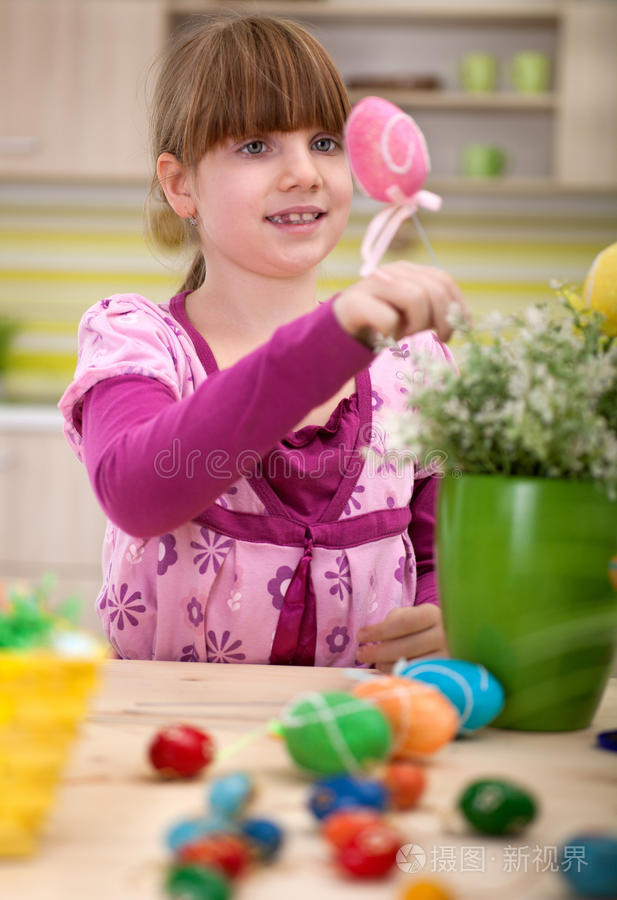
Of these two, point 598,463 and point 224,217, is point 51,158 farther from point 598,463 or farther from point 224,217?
point 598,463

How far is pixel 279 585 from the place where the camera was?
3.65 feet

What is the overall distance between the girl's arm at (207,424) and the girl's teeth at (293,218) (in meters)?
0.27

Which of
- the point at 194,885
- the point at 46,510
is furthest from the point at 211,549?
the point at 46,510

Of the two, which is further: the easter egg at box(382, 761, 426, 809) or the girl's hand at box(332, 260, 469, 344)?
the girl's hand at box(332, 260, 469, 344)

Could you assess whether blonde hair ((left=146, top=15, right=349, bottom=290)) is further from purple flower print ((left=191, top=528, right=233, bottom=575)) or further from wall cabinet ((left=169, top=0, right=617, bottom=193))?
wall cabinet ((left=169, top=0, right=617, bottom=193))

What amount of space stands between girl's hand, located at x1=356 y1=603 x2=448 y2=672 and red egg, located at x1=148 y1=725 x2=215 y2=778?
0.38m

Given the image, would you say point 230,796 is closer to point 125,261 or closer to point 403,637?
point 403,637

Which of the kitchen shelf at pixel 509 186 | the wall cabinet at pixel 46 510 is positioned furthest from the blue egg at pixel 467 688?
the kitchen shelf at pixel 509 186

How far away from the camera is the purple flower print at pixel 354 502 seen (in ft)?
3.78

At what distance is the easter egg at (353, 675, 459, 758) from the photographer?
596 millimetres

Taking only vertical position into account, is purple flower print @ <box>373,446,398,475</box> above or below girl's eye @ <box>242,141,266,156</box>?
→ below

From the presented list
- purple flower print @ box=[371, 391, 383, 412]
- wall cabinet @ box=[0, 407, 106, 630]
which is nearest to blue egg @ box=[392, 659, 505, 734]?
purple flower print @ box=[371, 391, 383, 412]

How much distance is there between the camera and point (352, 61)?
10.3 ft

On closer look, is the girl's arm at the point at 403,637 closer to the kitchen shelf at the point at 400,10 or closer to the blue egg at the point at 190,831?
the blue egg at the point at 190,831
